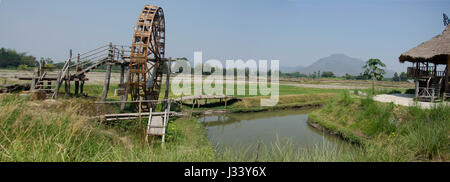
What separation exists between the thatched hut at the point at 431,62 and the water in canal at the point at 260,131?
20.3 feet

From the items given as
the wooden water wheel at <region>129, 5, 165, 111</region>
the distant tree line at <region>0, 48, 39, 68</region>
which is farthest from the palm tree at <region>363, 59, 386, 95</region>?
the distant tree line at <region>0, 48, 39, 68</region>

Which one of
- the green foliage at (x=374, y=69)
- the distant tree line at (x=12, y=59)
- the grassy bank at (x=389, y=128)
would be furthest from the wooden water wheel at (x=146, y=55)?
the distant tree line at (x=12, y=59)

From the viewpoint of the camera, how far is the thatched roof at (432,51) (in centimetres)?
1078

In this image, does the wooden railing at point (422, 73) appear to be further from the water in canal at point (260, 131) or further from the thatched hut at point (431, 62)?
the water in canal at point (260, 131)

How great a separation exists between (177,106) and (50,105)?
306 inches

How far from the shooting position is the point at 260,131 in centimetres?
1097

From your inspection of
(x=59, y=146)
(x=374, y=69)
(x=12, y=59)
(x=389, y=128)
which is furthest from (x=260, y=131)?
(x=12, y=59)

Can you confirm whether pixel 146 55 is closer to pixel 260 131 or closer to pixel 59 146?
pixel 260 131

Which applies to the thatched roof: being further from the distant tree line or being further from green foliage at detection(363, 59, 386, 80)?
the distant tree line

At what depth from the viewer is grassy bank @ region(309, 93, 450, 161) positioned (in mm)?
3725

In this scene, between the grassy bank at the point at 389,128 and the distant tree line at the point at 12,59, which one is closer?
the grassy bank at the point at 389,128

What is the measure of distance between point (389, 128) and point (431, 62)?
25.8 ft
